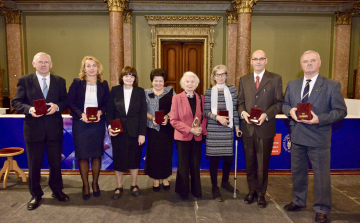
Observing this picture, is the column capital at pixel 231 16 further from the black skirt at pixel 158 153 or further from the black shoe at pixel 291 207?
the black shoe at pixel 291 207

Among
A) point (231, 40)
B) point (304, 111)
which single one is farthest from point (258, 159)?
point (231, 40)

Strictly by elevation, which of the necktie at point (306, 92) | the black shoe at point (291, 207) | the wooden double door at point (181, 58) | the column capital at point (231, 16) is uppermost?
the column capital at point (231, 16)

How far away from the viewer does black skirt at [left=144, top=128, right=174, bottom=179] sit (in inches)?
125

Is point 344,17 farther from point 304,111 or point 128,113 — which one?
point 128,113

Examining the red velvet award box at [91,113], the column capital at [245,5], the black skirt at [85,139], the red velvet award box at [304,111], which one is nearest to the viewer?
the red velvet award box at [304,111]

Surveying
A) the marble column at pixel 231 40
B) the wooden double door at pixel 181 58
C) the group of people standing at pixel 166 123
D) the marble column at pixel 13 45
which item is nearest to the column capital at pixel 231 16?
the marble column at pixel 231 40

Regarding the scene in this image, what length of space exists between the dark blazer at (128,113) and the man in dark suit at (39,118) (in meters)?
0.56

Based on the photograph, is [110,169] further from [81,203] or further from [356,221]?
[356,221]

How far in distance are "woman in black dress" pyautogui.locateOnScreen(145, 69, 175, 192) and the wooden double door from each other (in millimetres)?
5754

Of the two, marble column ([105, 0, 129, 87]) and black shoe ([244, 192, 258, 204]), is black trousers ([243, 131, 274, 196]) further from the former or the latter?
marble column ([105, 0, 129, 87])

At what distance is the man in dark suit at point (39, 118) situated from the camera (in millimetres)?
2834

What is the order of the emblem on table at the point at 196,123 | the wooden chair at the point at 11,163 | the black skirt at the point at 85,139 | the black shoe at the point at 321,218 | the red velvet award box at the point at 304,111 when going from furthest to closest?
the wooden chair at the point at 11,163 → the black skirt at the point at 85,139 → the emblem on table at the point at 196,123 → the black shoe at the point at 321,218 → the red velvet award box at the point at 304,111

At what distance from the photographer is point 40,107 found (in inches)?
106

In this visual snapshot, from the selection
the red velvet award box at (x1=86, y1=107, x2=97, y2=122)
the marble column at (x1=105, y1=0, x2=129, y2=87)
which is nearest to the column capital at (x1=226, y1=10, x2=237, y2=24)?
the marble column at (x1=105, y1=0, x2=129, y2=87)
